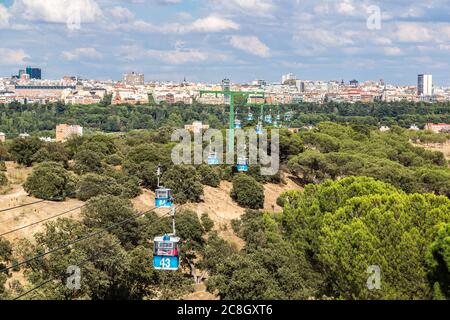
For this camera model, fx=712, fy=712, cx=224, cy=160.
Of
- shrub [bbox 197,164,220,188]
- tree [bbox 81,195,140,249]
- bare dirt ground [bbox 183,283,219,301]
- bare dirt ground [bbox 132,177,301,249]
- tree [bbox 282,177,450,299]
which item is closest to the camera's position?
tree [bbox 282,177,450,299]

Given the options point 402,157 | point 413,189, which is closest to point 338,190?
point 413,189

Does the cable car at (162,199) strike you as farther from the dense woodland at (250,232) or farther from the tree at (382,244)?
the tree at (382,244)

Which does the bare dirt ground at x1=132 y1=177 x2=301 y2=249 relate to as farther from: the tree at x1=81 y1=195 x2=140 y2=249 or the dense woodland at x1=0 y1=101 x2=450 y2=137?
the dense woodland at x1=0 y1=101 x2=450 y2=137

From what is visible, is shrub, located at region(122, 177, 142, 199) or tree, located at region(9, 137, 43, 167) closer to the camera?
shrub, located at region(122, 177, 142, 199)

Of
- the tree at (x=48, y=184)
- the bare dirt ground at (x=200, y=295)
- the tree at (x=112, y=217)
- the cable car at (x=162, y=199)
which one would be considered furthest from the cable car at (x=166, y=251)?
the tree at (x=48, y=184)

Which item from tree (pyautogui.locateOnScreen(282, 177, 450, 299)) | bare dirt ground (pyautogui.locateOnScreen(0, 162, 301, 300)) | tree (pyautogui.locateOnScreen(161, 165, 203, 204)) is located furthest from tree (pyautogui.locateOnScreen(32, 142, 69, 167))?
tree (pyautogui.locateOnScreen(282, 177, 450, 299))
